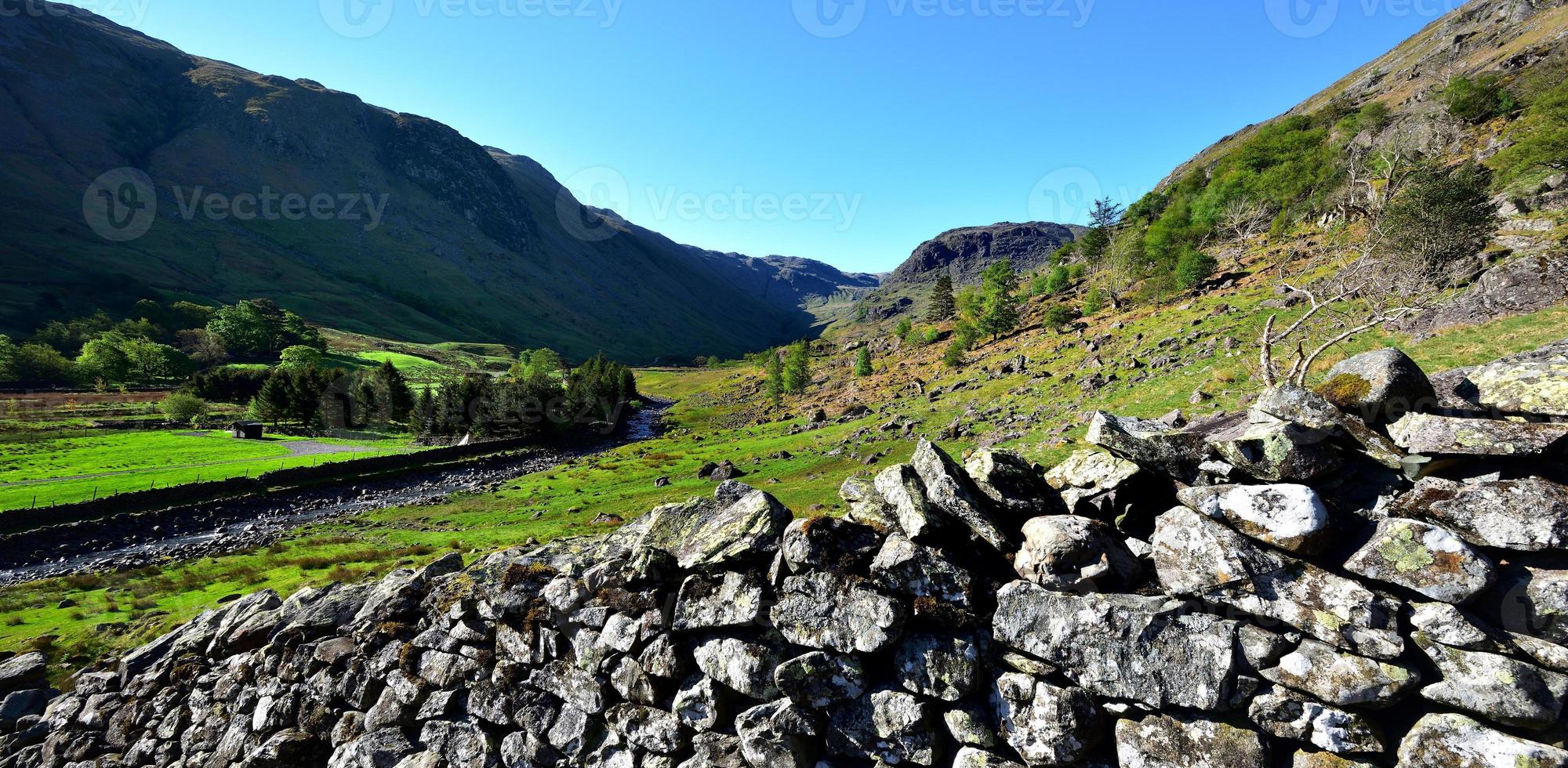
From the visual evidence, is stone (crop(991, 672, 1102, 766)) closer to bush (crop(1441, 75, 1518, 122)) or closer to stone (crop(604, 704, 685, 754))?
stone (crop(604, 704, 685, 754))

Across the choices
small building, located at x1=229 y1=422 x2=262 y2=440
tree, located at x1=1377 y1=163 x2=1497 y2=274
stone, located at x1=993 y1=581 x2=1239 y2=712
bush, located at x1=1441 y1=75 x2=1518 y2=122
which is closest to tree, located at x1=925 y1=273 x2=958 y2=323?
bush, located at x1=1441 y1=75 x2=1518 y2=122

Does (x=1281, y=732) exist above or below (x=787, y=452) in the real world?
above

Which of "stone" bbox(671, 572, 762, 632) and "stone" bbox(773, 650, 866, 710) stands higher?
"stone" bbox(671, 572, 762, 632)

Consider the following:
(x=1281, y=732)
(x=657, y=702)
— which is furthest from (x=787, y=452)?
(x=1281, y=732)

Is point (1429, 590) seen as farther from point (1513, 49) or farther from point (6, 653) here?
point (1513, 49)

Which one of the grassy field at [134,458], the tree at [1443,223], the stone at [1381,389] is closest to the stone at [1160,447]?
the stone at [1381,389]

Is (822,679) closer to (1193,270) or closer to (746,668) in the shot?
(746,668)

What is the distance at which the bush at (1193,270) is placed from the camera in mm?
59938

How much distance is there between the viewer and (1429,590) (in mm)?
5070

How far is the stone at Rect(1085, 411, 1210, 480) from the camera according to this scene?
23.1ft

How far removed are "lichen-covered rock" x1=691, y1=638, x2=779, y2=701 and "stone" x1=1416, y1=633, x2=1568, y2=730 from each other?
6.72 metres

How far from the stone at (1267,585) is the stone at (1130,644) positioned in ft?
1.29

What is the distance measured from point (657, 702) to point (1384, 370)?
454 inches

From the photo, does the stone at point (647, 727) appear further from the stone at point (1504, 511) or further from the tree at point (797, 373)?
the tree at point (797, 373)
